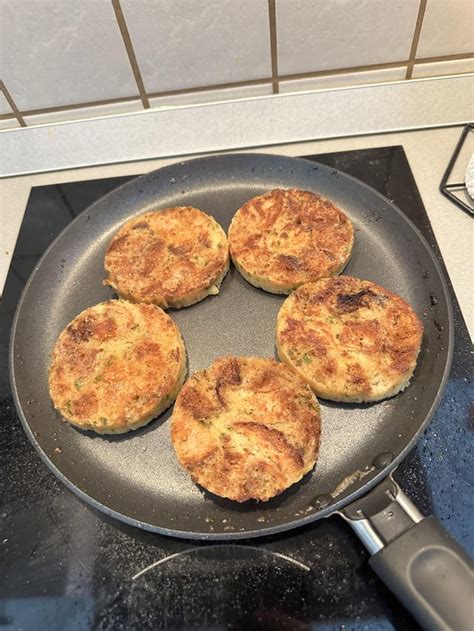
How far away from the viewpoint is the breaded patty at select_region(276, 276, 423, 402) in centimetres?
107

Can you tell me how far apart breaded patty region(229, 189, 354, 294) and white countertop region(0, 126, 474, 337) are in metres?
0.29

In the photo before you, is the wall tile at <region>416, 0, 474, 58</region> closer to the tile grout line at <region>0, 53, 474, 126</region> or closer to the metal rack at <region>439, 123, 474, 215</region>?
the tile grout line at <region>0, 53, 474, 126</region>

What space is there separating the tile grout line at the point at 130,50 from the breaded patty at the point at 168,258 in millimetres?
419

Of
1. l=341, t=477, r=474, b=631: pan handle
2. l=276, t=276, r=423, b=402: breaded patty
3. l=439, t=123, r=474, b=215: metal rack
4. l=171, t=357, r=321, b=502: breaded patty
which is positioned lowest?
l=341, t=477, r=474, b=631: pan handle

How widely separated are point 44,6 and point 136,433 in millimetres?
1100

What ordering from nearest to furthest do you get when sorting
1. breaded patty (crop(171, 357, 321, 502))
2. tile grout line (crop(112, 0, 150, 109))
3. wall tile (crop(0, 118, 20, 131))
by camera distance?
breaded patty (crop(171, 357, 321, 502))
tile grout line (crop(112, 0, 150, 109))
wall tile (crop(0, 118, 20, 131))

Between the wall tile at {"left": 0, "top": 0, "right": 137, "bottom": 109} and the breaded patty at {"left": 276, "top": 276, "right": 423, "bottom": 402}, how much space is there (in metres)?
0.86

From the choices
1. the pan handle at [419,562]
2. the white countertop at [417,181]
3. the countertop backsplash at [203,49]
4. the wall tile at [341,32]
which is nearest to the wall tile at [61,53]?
the countertop backsplash at [203,49]

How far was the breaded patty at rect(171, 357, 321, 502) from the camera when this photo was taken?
965 millimetres

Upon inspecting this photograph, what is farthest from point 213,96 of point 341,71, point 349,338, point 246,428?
point 246,428

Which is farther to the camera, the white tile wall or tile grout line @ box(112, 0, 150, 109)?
the white tile wall

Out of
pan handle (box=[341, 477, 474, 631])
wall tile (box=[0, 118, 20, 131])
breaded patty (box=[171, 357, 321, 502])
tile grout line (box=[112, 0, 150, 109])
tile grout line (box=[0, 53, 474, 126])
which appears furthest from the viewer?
wall tile (box=[0, 118, 20, 131])

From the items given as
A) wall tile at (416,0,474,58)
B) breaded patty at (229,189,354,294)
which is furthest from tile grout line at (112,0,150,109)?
wall tile at (416,0,474,58)

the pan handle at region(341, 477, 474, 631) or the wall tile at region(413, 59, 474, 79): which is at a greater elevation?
the wall tile at region(413, 59, 474, 79)
